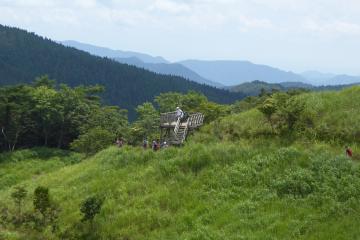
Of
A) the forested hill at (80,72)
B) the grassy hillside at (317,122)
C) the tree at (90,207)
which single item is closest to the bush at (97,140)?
the grassy hillside at (317,122)

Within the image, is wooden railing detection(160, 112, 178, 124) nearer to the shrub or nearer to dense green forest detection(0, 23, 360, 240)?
dense green forest detection(0, 23, 360, 240)

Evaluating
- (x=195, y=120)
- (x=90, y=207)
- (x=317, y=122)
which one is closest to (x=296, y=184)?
(x=317, y=122)

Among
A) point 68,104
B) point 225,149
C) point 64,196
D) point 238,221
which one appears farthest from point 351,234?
point 68,104

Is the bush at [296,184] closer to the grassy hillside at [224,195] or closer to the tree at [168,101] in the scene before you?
the grassy hillside at [224,195]

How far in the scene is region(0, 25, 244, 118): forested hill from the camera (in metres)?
167

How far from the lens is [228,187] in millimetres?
16406

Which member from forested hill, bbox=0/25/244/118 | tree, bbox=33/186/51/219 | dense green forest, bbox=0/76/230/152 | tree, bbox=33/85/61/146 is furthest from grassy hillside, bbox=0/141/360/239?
forested hill, bbox=0/25/244/118

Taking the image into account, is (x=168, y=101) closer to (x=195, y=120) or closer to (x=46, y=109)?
(x=46, y=109)

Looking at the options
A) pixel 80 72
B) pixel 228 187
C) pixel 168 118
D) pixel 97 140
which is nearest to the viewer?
pixel 228 187

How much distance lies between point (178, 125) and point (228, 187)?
9.04 metres

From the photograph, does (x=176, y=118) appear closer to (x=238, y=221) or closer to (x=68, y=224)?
(x=68, y=224)

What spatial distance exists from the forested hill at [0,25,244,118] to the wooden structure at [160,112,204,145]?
134227mm

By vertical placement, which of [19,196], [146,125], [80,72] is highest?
[19,196]

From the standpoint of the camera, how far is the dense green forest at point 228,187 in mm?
13773
